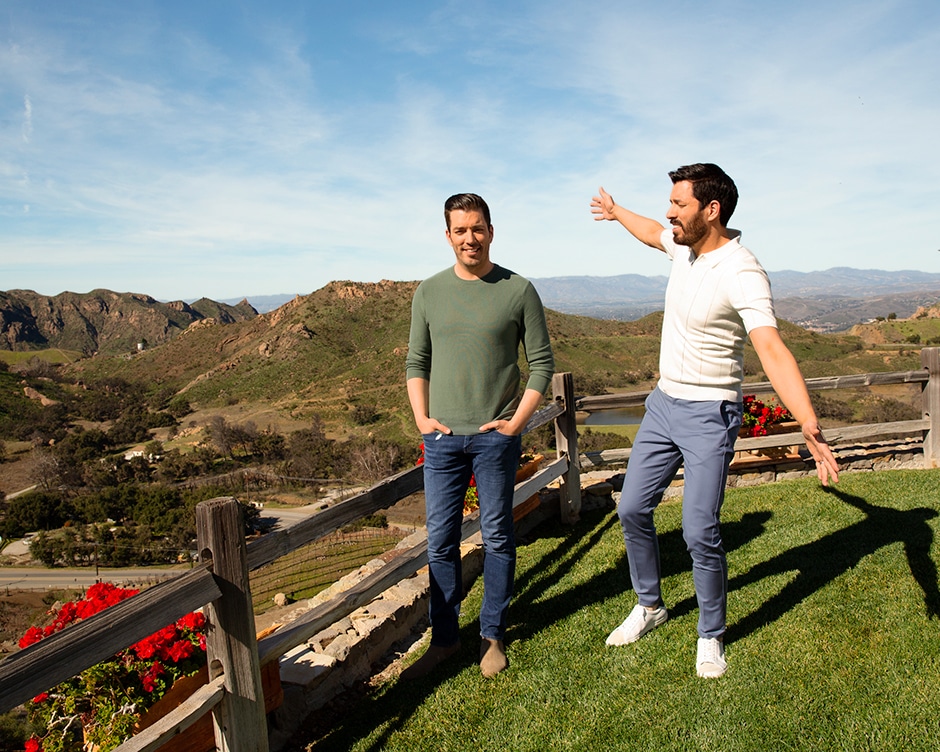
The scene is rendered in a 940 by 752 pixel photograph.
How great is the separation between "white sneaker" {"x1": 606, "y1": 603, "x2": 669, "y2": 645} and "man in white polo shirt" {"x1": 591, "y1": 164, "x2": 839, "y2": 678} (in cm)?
34

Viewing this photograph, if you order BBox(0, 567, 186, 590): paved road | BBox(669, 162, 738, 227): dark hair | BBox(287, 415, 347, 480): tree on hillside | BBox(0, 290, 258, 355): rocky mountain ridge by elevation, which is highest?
BBox(0, 290, 258, 355): rocky mountain ridge

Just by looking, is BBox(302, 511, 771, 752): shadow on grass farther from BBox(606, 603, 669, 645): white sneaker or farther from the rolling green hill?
the rolling green hill

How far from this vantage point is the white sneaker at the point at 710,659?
108 inches

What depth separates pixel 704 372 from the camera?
266 cm

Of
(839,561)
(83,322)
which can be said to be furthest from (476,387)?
(83,322)

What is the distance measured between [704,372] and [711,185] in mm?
769

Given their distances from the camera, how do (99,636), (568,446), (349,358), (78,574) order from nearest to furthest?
(99,636)
(568,446)
(78,574)
(349,358)

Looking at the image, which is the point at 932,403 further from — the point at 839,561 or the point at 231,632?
the point at 231,632

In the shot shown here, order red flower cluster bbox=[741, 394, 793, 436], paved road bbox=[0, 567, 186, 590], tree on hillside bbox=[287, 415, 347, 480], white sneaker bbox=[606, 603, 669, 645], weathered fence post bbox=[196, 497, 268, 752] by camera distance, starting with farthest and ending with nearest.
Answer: tree on hillside bbox=[287, 415, 347, 480]
paved road bbox=[0, 567, 186, 590]
red flower cluster bbox=[741, 394, 793, 436]
white sneaker bbox=[606, 603, 669, 645]
weathered fence post bbox=[196, 497, 268, 752]

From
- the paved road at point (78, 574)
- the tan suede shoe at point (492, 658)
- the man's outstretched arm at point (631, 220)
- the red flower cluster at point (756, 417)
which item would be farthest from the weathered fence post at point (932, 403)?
the paved road at point (78, 574)

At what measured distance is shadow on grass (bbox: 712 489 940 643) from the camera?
3.19m

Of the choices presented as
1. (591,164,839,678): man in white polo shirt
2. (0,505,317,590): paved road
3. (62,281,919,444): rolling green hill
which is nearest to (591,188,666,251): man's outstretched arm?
(591,164,839,678): man in white polo shirt

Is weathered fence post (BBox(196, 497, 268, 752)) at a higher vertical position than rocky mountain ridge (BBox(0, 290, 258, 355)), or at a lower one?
lower

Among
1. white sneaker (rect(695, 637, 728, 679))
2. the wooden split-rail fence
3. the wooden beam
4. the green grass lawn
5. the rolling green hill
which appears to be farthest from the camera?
the rolling green hill
